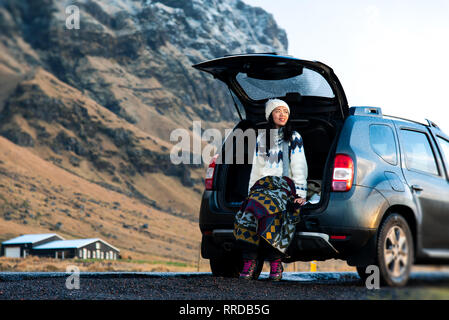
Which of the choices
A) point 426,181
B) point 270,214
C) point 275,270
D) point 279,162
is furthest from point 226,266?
point 426,181

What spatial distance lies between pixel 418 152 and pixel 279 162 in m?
1.60

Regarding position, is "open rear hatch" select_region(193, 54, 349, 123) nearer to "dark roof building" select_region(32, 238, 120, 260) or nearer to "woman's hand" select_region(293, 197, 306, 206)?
"woman's hand" select_region(293, 197, 306, 206)

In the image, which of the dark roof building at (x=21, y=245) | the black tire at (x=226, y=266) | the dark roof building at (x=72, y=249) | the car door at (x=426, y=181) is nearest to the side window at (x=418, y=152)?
the car door at (x=426, y=181)

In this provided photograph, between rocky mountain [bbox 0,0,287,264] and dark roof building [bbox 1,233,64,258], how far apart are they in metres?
10.6

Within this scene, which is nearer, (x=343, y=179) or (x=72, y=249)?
(x=343, y=179)

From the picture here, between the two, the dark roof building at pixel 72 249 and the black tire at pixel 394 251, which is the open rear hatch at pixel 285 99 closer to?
the black tire at pixel 394 251

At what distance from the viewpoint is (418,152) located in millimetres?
6840

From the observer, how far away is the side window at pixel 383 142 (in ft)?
20.9

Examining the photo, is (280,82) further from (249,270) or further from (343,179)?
(249,270)

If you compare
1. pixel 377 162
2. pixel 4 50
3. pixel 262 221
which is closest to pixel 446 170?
pixel 377 162

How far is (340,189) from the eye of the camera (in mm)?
6016

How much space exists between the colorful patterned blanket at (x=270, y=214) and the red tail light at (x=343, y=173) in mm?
453
